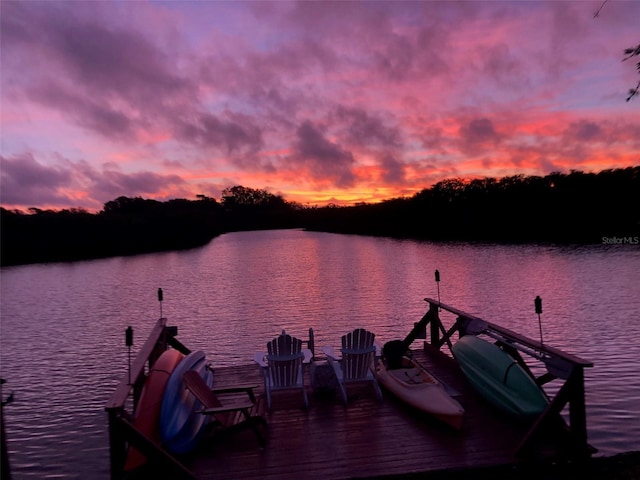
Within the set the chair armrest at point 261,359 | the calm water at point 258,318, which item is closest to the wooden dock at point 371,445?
the chair armrest at point 261,359

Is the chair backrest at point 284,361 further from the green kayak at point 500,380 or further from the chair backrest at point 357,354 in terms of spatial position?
the green kayak at point 500,380

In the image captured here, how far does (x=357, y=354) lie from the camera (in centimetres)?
836

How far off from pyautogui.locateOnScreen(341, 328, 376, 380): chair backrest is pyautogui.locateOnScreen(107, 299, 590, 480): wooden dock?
57 centimetres

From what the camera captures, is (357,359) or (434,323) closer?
(357,359)

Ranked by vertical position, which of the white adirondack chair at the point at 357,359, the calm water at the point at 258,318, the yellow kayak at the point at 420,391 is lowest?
the calm water at the point at 258,318

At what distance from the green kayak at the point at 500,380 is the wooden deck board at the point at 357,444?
0.84ft

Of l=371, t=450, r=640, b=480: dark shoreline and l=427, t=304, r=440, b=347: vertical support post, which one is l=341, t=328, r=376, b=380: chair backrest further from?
l=427, t=304, r=440, b=347: vertical support post

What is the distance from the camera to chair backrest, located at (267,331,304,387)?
8.13 m

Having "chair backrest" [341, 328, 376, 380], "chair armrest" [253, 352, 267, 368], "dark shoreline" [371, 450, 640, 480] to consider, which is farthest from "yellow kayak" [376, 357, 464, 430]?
"chair armrest" [253, 352, 267, 368]

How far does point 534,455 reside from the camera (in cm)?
607

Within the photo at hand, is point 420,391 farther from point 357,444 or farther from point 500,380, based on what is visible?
point 357,444

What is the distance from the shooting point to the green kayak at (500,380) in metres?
6.97

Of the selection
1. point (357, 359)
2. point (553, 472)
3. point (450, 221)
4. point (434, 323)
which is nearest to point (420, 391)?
point (357, 359)

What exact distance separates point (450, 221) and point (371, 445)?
4723 inches
